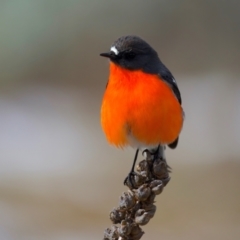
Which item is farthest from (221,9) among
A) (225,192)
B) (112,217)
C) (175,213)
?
(112,217)

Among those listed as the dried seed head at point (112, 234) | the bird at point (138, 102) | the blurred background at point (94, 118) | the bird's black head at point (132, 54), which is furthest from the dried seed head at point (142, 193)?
the blurred background at point (94, 118)

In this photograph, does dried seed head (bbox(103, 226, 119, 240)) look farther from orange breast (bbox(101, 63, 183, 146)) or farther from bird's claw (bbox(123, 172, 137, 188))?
orange breast (bbox(101, 63, 183, 146))

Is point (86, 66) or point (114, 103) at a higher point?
point (86, 66)

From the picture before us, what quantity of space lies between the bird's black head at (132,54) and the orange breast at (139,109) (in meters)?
0.03

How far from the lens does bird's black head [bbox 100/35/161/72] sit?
2.01m

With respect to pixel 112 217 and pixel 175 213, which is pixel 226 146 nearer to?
pixel 175 213

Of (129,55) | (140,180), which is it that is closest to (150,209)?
A: (140,180)

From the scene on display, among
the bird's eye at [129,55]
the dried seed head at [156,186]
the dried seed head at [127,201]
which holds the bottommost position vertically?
the dried seed head at [127,201]

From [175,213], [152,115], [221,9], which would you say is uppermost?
[221,9]

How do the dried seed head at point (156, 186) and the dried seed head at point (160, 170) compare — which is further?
the dried seed head at point (160, 170)

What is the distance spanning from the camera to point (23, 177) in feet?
15.9

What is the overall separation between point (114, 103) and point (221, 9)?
14.3 feet

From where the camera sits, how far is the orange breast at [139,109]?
1.93 m

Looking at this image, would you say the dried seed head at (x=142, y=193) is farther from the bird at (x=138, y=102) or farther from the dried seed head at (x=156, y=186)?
the bird at (x=138, y=102)
